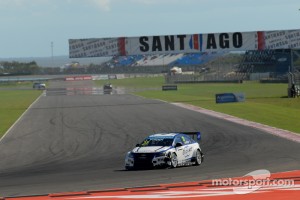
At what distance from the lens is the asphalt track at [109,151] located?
23.7 meters

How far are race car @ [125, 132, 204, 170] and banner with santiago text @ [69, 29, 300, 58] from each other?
4221 cm

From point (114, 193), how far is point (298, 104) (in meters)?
48.6

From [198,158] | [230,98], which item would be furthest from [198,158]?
[230,98]

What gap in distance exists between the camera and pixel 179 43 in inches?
2753

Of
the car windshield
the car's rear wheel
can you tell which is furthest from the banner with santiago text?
the car windshield

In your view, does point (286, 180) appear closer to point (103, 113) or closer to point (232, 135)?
point (232, 135)

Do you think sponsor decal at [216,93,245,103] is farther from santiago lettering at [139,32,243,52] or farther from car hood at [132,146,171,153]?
car hood at [132,146,171,153]

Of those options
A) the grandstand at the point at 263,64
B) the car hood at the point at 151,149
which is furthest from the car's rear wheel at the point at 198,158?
the grandstand at the point at 263,64

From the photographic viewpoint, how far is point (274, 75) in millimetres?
145625

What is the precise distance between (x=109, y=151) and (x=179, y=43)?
3750 cm

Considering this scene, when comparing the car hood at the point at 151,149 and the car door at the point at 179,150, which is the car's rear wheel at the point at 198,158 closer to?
the car door at the point at 179,150

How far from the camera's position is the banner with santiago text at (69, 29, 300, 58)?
2724 inches

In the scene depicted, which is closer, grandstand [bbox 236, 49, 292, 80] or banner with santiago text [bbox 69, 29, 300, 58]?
banner with santiago text [bbox 69, 29, 300, 58]

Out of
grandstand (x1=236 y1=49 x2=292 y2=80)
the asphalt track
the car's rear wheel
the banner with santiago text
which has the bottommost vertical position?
the asphalt track
